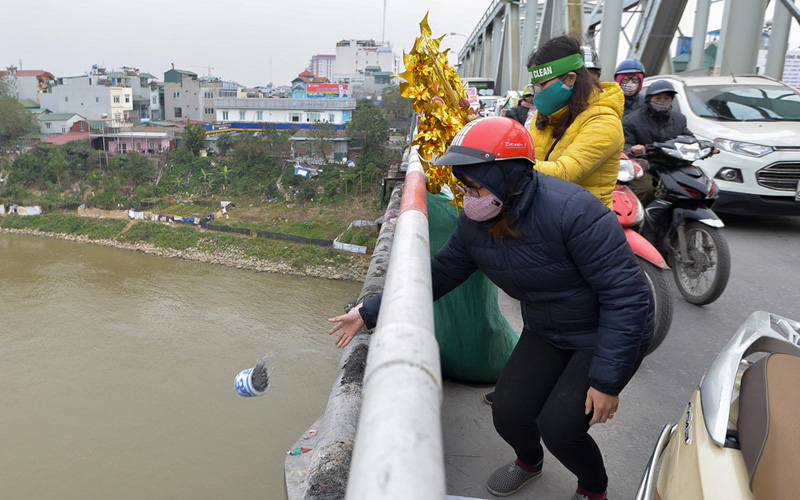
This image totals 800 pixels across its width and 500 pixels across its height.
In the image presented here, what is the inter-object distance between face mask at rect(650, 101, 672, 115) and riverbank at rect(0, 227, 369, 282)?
74.9ft

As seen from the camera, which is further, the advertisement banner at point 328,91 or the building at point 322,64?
the building at point 322,64

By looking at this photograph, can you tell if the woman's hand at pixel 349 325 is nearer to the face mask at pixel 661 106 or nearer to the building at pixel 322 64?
the face mask at pixel 661 106

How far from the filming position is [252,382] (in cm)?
309

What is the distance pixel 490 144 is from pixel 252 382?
1.98 meters

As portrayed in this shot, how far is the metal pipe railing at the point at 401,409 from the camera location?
714 millimetres

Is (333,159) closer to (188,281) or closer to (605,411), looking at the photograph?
(188,281)

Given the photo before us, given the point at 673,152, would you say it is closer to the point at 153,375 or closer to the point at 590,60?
the point at 590,60

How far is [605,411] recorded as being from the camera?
5.72 ft

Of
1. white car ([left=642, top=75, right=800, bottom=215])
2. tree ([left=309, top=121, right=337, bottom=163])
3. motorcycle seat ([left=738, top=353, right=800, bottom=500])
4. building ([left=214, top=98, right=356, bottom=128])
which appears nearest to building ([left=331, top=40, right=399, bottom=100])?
building ([left=214, top=98, right=356, bottom=128])

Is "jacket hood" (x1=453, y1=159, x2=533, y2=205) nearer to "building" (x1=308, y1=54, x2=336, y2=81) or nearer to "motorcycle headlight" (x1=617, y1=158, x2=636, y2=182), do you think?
"motorcycle headlight" (x1=617, y1=158, x2=636, y2=182)

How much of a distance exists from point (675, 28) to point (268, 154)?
31.1 m

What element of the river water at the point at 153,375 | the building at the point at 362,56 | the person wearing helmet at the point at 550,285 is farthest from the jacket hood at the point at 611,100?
the building at the point at 362,56

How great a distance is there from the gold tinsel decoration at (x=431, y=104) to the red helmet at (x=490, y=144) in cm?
68

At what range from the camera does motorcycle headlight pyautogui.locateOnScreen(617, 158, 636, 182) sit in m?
3.46
